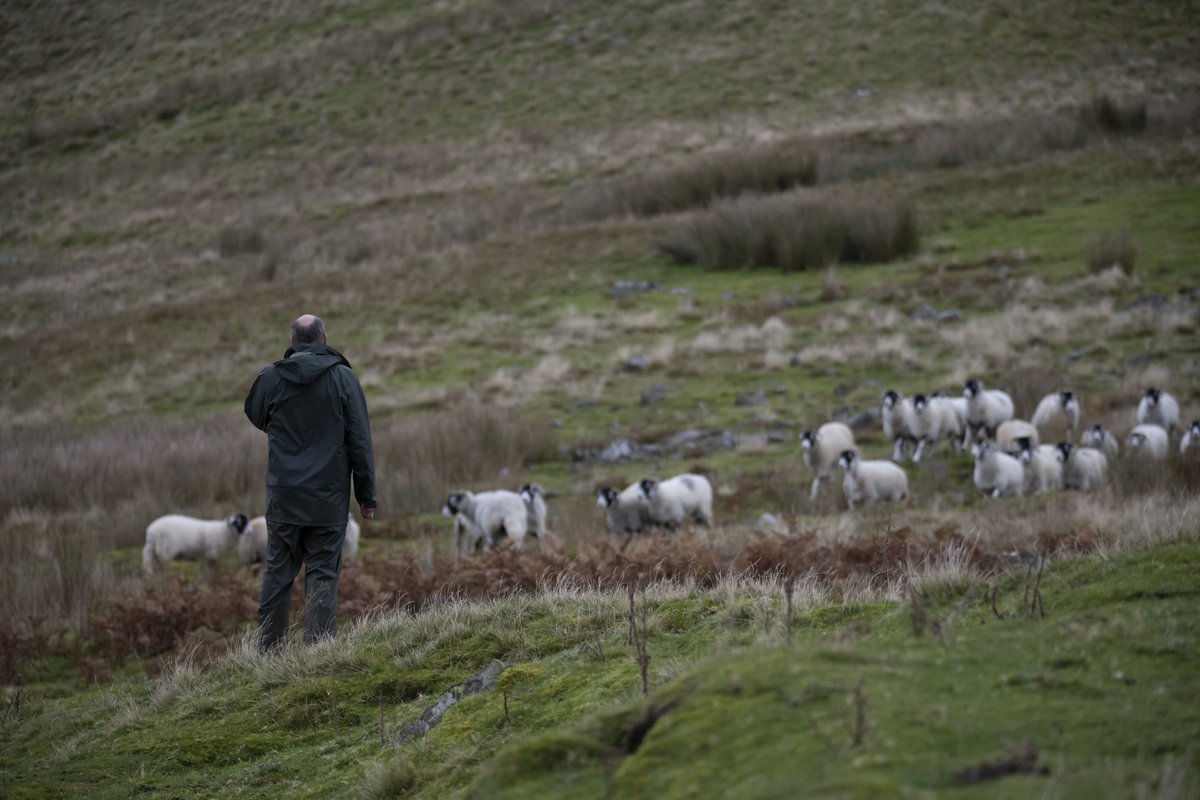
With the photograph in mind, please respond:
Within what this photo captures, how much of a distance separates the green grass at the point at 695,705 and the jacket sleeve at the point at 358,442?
1.15m

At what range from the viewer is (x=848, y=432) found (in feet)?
60.8

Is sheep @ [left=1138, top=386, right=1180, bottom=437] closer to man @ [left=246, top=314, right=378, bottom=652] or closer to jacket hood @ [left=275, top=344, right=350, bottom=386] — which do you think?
man @ [left=246, top=314, right=378, bottom=652]

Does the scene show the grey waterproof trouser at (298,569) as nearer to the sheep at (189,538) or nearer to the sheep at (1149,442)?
the sheep at (189,538)

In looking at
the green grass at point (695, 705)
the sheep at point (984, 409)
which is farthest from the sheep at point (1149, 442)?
the green grass at point (695, 705)

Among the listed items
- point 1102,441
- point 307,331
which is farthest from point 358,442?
point 1102,441

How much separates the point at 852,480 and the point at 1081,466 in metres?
3.17

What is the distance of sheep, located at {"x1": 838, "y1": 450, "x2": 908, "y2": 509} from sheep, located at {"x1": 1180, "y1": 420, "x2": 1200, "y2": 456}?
3760mm

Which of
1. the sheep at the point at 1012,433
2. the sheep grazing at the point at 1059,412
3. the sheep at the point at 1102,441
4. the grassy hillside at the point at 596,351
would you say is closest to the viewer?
the grassy hillside at the point at 596,351

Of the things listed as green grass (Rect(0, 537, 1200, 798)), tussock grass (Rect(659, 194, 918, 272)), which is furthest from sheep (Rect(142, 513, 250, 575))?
tussock grass (Rect(659, 194, 918, 272))

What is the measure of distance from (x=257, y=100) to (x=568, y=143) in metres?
22.5

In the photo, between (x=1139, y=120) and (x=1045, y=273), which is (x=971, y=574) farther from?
(x=1139, y=120)

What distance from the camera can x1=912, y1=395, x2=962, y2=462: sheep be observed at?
18.6 meters

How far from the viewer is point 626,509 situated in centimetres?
1563

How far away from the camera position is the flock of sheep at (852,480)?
1510cm
